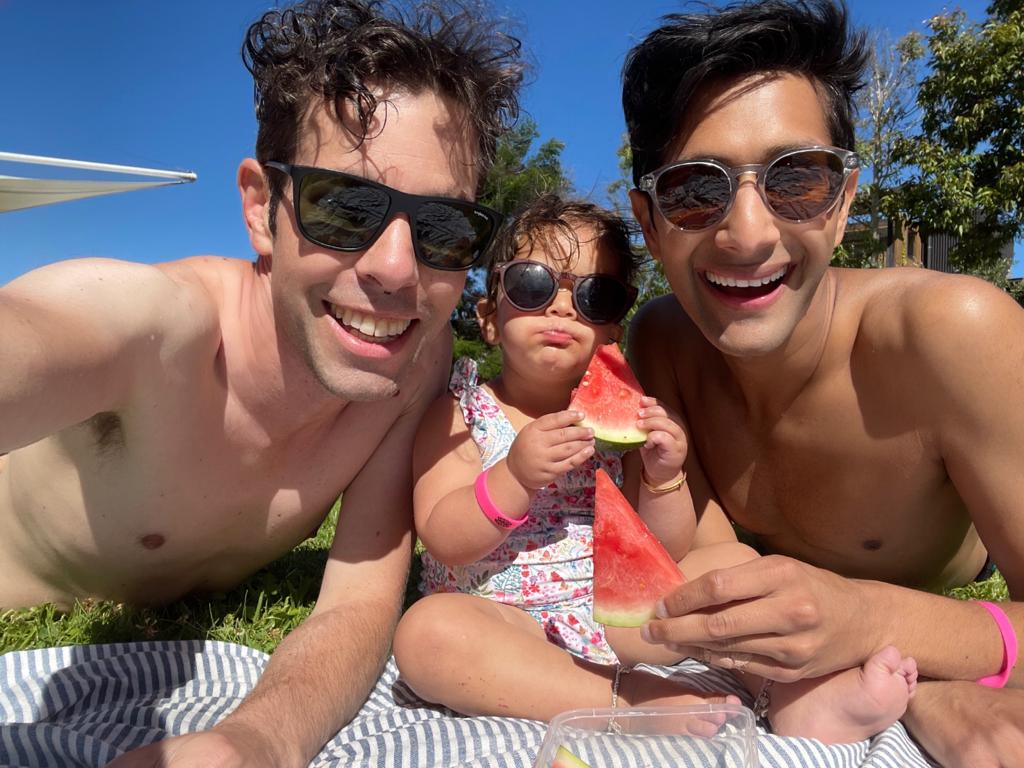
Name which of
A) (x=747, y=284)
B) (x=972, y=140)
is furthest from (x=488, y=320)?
(x=972, y=140)

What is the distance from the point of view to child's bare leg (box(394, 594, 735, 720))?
9.22ft

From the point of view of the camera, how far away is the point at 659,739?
223 centimetres

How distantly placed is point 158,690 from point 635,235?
3.34m

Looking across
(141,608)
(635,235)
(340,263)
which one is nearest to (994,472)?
(635,235)

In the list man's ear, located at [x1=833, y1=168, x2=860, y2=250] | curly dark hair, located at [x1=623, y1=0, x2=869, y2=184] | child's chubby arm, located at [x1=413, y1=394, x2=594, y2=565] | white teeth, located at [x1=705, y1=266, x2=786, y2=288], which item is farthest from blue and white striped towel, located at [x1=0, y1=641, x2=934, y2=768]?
curly dark hair, located at [x1=623, y1=0, x2=869, y2=184]

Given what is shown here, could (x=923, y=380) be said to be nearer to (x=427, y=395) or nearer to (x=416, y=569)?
(x=427, y=395)

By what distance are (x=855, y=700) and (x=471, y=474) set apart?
6.28 ft

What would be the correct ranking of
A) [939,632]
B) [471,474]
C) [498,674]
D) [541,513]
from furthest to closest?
[541,513]
[471,474]
[498,674]
[939,632]

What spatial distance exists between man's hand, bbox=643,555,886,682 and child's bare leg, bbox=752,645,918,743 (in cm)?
9

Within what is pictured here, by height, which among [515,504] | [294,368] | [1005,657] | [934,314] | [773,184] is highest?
[773,184]

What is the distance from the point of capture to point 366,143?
9.97 ft

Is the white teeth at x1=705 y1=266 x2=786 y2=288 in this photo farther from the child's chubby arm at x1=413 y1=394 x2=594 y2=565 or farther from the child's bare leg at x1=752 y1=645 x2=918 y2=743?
the child's bare leg at x1=752 y1=645 x2=918 y2=743

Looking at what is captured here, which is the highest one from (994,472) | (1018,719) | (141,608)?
(994,472)

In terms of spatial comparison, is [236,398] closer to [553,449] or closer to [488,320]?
[488,320]
